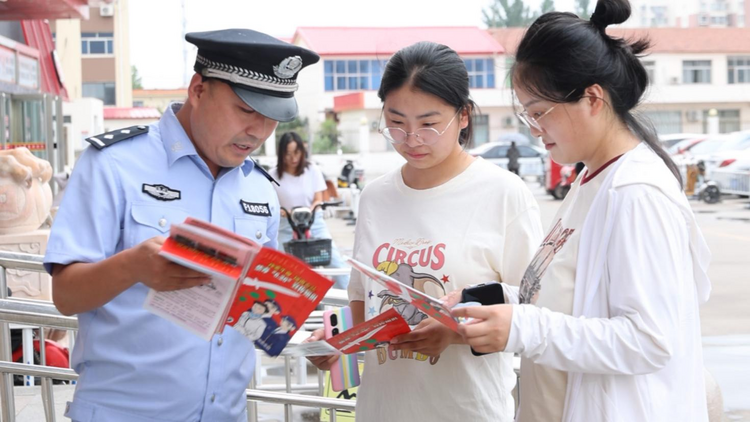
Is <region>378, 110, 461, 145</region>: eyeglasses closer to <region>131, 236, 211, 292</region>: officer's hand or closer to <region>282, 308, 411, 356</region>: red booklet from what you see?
<region>282, 308, 411, 356</region>: red booklet

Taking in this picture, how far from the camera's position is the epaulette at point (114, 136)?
2.02 metres

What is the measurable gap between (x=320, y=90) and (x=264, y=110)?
44266 mm

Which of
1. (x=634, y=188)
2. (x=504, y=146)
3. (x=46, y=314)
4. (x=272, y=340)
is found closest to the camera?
(x=634, y=188)

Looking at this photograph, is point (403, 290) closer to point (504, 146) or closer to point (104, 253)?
point (104, 253)

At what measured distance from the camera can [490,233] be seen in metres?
2.35

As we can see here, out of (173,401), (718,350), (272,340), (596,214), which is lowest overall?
(718,350)

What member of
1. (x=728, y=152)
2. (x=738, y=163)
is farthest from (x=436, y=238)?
(x=728, y=152)

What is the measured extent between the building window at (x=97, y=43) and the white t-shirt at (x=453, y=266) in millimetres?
46693

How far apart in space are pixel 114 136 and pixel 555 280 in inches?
43.1

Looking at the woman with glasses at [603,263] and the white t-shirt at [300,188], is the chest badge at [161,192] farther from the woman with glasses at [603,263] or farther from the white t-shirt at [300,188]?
the white t-shirt at [300,188]

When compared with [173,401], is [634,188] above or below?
above

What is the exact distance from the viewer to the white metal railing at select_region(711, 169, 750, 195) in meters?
18.9

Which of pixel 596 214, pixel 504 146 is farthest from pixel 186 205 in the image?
pixel 504 146

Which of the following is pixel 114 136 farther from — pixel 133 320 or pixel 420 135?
pixel 420 135
